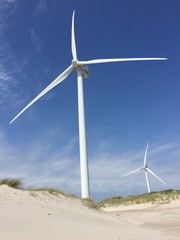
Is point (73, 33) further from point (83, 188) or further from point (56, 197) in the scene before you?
point (56, 197)

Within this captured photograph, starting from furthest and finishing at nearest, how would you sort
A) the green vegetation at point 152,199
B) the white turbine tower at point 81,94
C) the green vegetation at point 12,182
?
1. the green vegetation at point 152,199
2. the white turbine tower at point 81,94
3. the green vegetation at point 12,182

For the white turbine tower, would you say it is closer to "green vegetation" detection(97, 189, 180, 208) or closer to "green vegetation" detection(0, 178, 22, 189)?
"green vegetation" detection(0, 178, 22, 189)

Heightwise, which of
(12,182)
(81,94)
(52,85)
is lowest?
(12,182)

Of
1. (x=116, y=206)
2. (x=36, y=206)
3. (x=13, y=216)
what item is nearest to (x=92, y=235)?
(x=13, y=216)

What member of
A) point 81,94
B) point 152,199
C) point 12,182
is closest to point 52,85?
point 81,94

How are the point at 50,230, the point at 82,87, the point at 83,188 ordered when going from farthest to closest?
1. the point at 82,87
2. the point at 83,188
3. the point at 50,230

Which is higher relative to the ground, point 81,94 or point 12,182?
point 81,94

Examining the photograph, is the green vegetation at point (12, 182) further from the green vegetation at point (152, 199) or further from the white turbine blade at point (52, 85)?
the green vegetation at point (152, 199)

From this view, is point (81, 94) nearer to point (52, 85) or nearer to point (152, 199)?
point (52, 85)

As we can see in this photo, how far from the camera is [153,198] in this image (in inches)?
1758

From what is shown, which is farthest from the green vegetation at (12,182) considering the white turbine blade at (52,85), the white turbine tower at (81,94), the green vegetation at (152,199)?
the green vegetation at (152,199)

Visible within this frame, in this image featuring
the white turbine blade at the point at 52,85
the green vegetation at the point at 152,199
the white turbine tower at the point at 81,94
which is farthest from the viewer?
the green vegetation at the point at 152,199

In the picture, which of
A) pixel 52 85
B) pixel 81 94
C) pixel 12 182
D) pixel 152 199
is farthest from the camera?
pixel 152 199

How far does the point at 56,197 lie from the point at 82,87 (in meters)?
16.6
